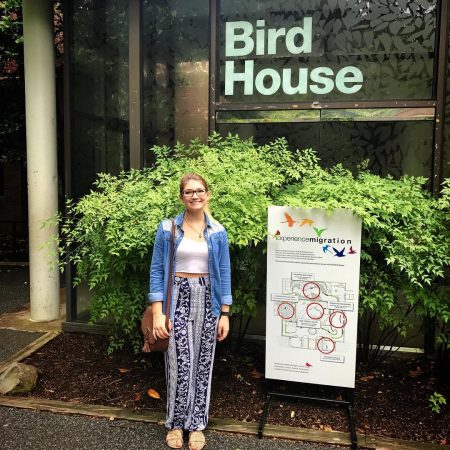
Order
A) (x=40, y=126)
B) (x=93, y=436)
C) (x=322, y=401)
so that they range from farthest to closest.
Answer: (x=40, y=126), (x=322, y=401), (x=93, y=436)

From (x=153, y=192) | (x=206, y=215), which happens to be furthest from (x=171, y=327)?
(x=153, y=192)

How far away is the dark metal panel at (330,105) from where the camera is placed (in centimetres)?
479

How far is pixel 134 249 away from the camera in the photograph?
12.3 ft

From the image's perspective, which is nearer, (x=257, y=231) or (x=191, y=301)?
(x=191, y=301)

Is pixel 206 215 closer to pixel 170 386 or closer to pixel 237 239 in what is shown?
pixel 237 239

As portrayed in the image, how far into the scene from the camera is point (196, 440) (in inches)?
125

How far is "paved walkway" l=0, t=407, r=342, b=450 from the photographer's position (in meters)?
3.21

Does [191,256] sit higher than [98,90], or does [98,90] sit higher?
[98,90]

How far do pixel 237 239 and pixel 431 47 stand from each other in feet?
10.1

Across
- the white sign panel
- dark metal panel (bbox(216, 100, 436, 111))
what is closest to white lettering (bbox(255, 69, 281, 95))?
dark metal panel (bbox(216, 100, 436, 111))

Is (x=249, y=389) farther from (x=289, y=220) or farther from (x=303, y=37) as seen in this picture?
(x=303, y=37)

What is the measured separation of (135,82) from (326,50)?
7.01 ft

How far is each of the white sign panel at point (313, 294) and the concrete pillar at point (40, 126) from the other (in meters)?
3.13

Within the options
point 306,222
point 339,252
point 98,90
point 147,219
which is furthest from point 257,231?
point 98,90
